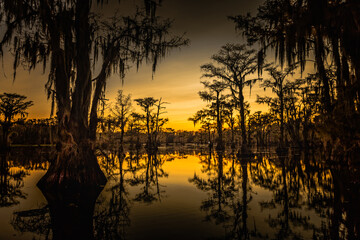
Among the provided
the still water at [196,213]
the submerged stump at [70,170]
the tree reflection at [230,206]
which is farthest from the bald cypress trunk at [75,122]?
the tree reflection at [230,206]

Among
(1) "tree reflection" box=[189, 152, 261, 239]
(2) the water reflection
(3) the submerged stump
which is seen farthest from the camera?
(3) the submerged stump

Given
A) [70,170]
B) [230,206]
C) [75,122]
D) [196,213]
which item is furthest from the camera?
[75,122]

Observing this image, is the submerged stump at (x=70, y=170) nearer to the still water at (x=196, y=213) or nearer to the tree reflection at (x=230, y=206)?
the still water at (x=196, y=213)

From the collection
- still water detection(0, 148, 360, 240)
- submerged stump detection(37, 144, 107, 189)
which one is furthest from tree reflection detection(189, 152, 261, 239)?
submerged stump detection(37, 144, 107, 189)

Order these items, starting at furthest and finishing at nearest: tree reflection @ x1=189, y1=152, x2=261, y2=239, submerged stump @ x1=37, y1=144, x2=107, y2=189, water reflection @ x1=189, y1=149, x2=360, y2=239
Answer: submerged stump @ x1=37, y1=144, x2=107, y2=189, tree reflection @ x1=189, y1=152, x2=261, y2=239, water reflection @ x1=189, y1=149, x2=360, y2=239

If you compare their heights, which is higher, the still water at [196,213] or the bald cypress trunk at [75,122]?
the bald cypress trunk at [75,122]

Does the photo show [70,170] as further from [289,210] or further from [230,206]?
[289,210]

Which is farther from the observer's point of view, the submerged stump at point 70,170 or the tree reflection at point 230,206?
the submerged stump at point 70,170

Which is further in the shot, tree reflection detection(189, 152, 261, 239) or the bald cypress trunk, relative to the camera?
the bald cypress trunk

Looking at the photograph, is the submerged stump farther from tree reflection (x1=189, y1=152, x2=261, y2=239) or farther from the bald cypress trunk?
tree reflection (x1=189, y1=152, x2=261, y2=239)

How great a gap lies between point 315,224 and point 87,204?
5.41 meters

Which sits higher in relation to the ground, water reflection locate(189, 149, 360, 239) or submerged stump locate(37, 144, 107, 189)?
submerged stump locate(37, 144, 107, 189)

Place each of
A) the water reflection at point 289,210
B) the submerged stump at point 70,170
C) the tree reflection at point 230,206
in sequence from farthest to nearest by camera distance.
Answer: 1. the submerged stump at point 70,170
2. the tree reflection at point 230,206
3. the water reflection at point 289,210

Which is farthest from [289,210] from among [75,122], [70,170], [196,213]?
[75,122]
